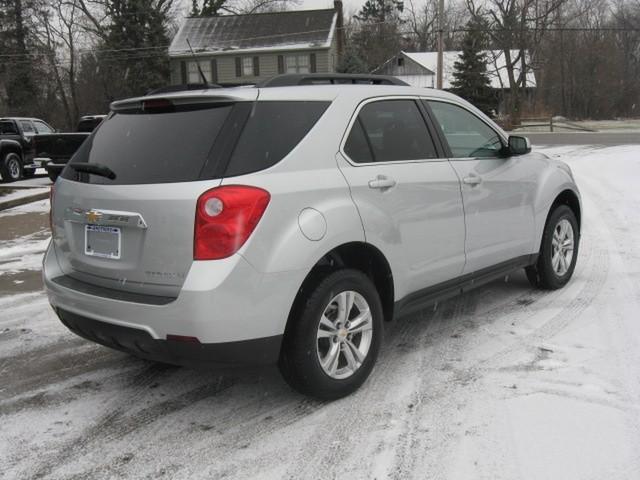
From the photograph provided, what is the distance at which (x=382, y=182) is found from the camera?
3.61 m

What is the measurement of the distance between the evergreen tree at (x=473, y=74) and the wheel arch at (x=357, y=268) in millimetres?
41106

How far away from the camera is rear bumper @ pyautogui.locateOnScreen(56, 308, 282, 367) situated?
9.80 ft

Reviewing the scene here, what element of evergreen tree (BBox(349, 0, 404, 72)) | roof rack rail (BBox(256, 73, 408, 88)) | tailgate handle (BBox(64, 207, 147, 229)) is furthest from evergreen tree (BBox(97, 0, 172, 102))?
tailgate handle (BBox(64, 207, 147, 229))

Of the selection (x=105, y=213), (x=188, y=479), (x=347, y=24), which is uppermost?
(x=347, y=24)

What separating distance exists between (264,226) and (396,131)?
139cm

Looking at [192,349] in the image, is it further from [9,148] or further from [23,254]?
[9,148]

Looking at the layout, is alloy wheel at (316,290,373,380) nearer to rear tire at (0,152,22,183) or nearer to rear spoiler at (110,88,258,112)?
rear spoiler at (110,88,258,112)

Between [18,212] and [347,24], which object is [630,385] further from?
[347,24]

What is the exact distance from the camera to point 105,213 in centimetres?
321

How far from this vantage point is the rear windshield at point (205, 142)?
307cm

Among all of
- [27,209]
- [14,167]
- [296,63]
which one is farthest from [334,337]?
[296,63]

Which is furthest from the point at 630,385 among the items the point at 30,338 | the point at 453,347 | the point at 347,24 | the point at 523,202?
the point at 347,24

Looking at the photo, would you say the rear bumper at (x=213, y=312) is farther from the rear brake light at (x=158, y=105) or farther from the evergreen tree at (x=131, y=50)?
the evergreen tree at (x=131, y=50)

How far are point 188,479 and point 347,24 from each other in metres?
68.3
